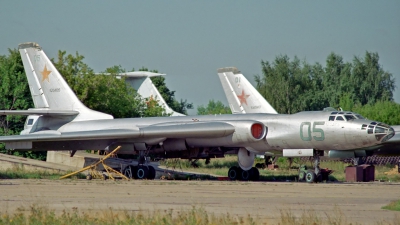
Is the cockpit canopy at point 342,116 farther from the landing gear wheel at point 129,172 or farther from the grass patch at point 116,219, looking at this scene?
the grass patch at point 116,219

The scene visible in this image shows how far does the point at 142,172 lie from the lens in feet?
78.2

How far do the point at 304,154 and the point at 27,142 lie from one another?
9.19 metres

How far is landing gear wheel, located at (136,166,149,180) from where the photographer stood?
2375 centimetres

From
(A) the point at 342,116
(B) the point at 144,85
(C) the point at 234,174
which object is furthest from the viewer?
(B) the point at 144,85

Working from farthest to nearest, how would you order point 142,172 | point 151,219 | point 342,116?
point 142,172
point 342,116
point 151,219

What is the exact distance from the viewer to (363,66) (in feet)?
222

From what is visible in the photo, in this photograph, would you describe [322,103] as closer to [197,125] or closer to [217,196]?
[197,125]

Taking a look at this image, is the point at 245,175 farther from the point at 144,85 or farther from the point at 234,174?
the point at 144,85

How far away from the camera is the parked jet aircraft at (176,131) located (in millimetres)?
20938

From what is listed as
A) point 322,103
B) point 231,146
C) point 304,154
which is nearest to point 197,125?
point 231,146

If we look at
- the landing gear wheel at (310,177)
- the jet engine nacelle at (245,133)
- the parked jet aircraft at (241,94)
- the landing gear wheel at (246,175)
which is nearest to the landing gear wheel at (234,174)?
the landing gear wheel at (246,175)

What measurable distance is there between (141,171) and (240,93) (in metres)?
10.0

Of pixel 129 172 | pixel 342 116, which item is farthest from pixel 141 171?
pixel 342 116

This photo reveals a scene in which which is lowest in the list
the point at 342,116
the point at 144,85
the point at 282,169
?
the point at 282,169
